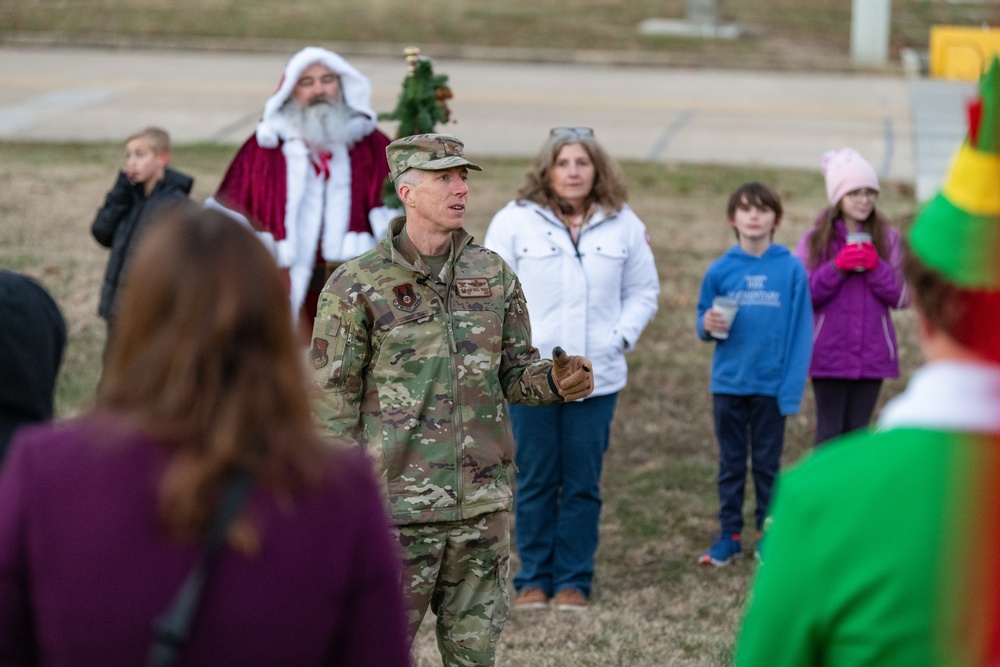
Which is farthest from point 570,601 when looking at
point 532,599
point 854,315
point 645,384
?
point 645,384

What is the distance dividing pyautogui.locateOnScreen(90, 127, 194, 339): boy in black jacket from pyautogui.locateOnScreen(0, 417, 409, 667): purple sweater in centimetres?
561

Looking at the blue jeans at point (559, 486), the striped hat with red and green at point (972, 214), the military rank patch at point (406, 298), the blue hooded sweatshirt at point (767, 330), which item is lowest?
the blue jeans at point (559, 486)

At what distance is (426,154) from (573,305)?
1.66m

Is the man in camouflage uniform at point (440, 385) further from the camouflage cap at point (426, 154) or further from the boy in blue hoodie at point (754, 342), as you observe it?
the boy in blue hoodie at point (754, 342)

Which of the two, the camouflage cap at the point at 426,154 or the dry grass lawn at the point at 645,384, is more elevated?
the camouflage cap at the point at 426,154

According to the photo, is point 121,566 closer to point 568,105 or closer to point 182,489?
point 182,489

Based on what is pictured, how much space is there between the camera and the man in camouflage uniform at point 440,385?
4465mm

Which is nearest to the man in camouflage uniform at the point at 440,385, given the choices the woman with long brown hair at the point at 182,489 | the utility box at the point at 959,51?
the woman with long brown hair at the point at 182,489

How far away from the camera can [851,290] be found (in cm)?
668

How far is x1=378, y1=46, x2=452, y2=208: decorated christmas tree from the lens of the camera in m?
6.88

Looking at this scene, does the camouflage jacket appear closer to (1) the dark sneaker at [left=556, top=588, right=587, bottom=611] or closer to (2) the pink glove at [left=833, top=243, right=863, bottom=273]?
(1) the dark sneaker at [left=556, top=588, right=587, bottom=611]

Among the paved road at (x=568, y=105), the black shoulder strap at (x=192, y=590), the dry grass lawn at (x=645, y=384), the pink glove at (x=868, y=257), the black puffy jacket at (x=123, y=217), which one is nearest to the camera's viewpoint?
→ the black shoulder strap at (x=192, y=590)

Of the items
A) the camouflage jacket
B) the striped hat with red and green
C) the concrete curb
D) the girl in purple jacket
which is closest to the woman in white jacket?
the girl in purple jacket

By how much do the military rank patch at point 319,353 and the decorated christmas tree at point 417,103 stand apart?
2.39 meters
